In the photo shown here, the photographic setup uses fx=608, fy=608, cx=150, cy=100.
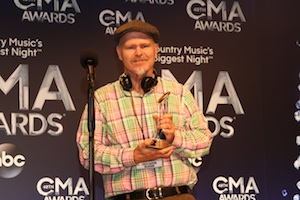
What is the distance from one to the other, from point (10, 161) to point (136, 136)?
3.61 ft

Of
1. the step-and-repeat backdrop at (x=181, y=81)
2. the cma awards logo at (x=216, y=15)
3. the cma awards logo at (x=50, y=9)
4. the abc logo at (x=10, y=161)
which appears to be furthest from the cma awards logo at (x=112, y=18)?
the abc logo at (x=10, y=161)

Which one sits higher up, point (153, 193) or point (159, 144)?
point (159, 144)

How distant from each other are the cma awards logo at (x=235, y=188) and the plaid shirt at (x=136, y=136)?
967 mm

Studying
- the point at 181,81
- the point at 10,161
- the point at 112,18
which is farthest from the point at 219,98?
the point at 10,161

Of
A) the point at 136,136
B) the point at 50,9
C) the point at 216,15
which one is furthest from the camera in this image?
the point at 216,15

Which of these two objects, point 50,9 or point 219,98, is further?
point 219,98

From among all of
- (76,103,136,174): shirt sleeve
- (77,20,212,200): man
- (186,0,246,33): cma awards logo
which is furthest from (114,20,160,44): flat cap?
(186,0,246,33): cma awards logo

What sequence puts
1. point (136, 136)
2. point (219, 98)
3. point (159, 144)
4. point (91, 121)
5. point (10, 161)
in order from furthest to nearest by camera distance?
point (219, 98) → point (10, 161) → point (136, 136) → point (159, 144) → point (91, 121)

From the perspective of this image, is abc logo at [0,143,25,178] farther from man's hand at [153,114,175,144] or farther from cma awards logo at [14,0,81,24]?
man's hand at [153,114,175,144]

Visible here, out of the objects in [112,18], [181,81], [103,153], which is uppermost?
[112,18]

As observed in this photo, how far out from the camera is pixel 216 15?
14.3 feet

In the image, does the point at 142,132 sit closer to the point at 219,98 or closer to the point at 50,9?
the point at 219,98

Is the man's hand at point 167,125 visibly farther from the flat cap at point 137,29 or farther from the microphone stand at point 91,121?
the flat cap at point 137,29

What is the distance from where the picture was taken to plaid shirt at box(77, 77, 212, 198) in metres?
3.09
